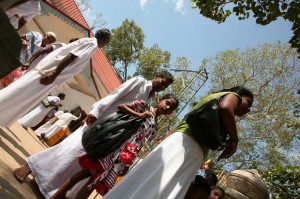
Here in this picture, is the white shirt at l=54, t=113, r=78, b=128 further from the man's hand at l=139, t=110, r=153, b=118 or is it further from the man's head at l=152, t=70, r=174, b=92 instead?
the man's hand at l=139, t=110, r=153, b=118

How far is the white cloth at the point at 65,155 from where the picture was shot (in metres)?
3.23

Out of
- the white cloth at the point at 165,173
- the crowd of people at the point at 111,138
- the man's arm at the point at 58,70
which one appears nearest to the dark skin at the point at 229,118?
the crowd of people at the point at 111,138

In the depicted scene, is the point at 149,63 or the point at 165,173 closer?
the point at 165,173

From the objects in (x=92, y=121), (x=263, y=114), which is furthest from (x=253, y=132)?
(x=92, y=121)

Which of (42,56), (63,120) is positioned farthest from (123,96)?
(63,120)

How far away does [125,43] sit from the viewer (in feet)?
94.0

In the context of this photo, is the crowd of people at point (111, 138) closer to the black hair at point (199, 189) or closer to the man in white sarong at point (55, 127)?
the black hair at point (199, 189)

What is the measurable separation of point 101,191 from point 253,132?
19636 millimetres

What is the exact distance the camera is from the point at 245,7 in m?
5.05

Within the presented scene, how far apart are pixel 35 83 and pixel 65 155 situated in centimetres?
105

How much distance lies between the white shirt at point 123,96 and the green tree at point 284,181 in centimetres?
316

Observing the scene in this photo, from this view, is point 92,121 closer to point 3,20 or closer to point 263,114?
point 3,20

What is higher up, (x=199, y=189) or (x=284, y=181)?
(x=284, y=181)

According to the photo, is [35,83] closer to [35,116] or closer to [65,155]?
[65,155]
